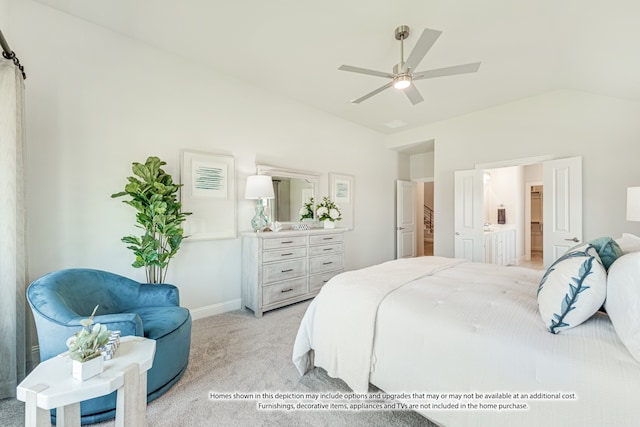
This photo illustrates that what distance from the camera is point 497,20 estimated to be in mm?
2295

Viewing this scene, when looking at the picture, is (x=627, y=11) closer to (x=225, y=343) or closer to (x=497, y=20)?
(x=497, y=20)

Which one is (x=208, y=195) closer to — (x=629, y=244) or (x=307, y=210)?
(x=307, y=210)

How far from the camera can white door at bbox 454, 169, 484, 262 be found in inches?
176

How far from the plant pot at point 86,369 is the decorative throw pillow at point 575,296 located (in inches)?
80.9

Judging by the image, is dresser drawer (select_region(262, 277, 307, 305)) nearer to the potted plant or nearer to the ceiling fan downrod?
the potted plant

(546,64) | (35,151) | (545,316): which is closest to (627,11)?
(546,64)

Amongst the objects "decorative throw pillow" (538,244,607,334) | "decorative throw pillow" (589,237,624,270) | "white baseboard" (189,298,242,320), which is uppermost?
"decorative throw pillow" (589,237,624,270)

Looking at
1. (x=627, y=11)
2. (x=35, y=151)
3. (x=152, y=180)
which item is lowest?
(x=152, y=180)

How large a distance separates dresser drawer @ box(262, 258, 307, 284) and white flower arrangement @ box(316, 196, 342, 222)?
0.90 meters

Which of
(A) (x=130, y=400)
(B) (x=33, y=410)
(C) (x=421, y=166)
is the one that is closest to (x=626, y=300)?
(A) (x=130, y=400)

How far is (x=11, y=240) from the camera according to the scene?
69.2 inches

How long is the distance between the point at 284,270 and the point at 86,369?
7.81 feet

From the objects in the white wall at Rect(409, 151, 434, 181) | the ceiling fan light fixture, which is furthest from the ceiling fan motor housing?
the white wall at Rect(409, 151, 434, 181)

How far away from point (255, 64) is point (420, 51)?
1999 millimetres
